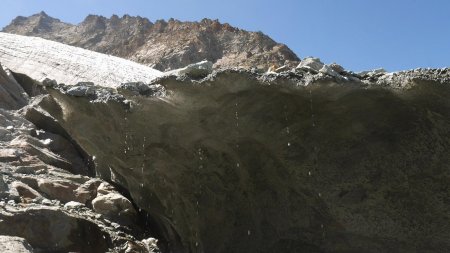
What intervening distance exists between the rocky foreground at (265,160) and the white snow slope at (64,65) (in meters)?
7.18

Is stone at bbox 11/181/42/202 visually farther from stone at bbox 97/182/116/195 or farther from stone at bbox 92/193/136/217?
stone at bbox 97/182/116/195

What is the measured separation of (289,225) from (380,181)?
1.02 meters

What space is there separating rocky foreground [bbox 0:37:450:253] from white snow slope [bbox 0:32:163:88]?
23.6 ft

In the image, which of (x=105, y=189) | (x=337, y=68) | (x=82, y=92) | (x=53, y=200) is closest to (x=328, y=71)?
(x=337, y=68)

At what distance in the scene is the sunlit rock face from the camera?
16.3ft

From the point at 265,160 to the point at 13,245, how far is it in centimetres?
240

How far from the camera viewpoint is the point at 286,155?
18.2ft

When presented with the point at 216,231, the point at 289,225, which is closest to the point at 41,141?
the point at 216,231

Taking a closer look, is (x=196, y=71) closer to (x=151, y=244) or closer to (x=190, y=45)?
(x=151, y=244)

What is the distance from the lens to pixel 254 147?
563 cm

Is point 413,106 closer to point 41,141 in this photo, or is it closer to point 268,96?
point 268,96

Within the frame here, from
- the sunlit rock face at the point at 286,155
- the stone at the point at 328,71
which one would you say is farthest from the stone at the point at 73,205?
the stone at the point at 328,71

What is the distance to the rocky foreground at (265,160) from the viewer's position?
4926mm

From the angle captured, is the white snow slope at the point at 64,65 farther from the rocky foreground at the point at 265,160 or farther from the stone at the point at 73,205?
the rocky foreground at the point at 265,160
